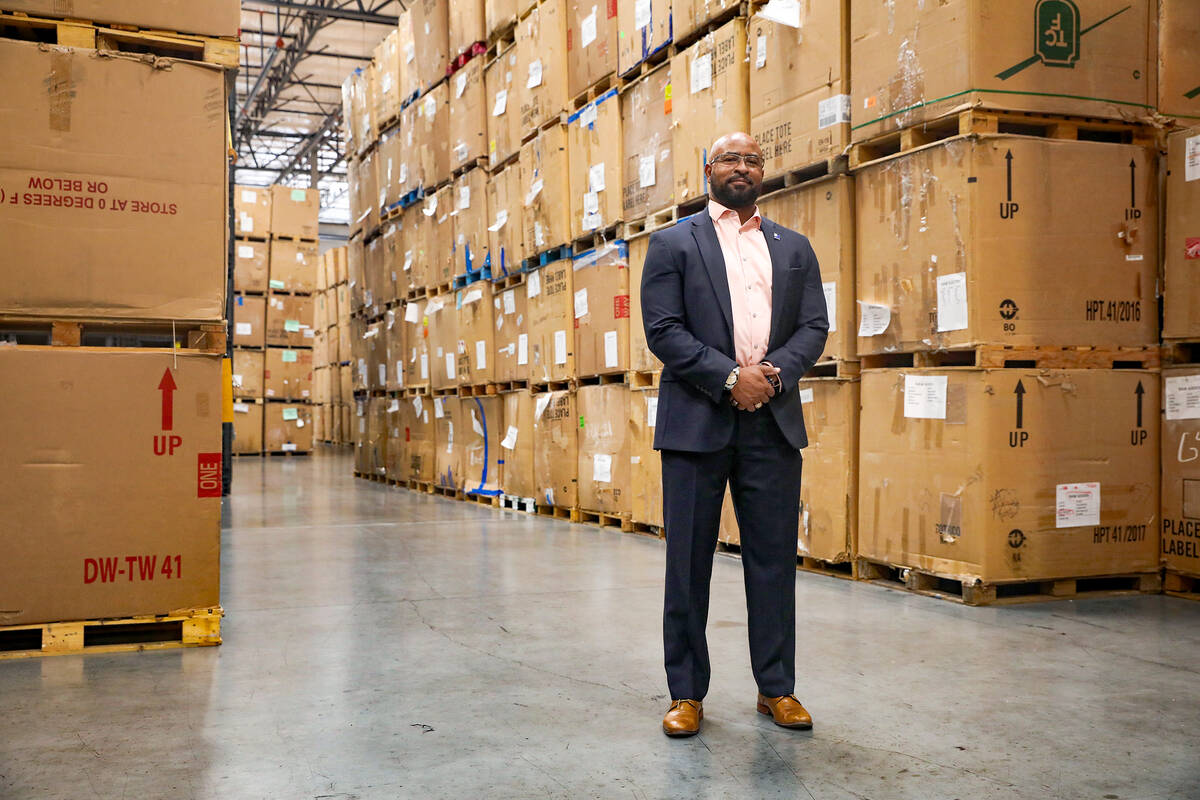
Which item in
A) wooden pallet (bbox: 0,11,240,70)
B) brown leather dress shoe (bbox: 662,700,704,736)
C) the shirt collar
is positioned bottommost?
brown leather dress shoe (bbox: 662,700,704,736)

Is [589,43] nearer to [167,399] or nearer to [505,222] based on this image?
[505,222]

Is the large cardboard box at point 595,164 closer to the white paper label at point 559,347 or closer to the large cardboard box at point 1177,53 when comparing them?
the white paper label at point 559,347

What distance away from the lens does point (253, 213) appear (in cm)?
1706

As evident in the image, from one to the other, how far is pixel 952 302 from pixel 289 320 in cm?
1490

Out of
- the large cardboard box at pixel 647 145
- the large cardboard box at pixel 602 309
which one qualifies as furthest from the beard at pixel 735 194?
the large cardboard box at pixel 602 309

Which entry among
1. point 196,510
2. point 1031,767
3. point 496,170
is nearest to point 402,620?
point 196,510

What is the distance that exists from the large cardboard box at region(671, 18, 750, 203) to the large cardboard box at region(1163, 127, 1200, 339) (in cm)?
215

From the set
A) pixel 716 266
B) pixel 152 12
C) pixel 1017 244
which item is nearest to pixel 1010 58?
pixel 1017 244

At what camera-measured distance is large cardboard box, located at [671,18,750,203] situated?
18.7 ft

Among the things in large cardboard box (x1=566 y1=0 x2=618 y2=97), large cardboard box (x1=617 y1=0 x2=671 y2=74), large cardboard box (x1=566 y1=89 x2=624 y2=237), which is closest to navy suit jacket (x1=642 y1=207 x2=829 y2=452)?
large cardboard box (x1=617 y1=0 x2=671 y2=74)

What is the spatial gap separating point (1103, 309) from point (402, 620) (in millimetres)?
3421

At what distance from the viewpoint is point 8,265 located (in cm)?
367

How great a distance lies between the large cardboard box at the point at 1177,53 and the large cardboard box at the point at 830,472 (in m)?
1.93

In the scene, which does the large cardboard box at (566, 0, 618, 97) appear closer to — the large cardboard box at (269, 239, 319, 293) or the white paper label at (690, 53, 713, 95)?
the white paper label at (690, 53, 713, 95)
